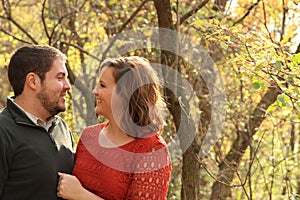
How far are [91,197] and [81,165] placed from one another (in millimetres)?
234

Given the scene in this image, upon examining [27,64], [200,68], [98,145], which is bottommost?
[98,145]

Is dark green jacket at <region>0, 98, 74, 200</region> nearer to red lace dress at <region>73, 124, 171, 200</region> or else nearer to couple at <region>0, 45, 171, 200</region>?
couple at <region>0, 45, 171, 200</region>

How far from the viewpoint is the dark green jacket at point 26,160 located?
280 centimetres

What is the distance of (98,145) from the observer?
117 inches

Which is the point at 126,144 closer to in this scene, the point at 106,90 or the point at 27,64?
the point at 106,90

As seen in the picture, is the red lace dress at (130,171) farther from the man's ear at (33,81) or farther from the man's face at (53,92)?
the man's ear at (33,81)

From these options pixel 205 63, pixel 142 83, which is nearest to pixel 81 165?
pixel 142 83

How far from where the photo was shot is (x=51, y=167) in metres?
2.88

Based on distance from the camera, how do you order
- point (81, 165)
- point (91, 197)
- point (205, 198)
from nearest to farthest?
point (91, 197), point (81, 165), point (205, 198)

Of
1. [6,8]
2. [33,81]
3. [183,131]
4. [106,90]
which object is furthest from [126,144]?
[6,8]

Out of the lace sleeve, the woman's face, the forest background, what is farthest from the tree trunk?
the lace sleeve

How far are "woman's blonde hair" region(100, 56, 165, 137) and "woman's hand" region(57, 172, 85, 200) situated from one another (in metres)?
0.34

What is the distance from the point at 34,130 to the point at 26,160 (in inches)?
6.9

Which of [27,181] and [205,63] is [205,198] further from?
[27,181]
